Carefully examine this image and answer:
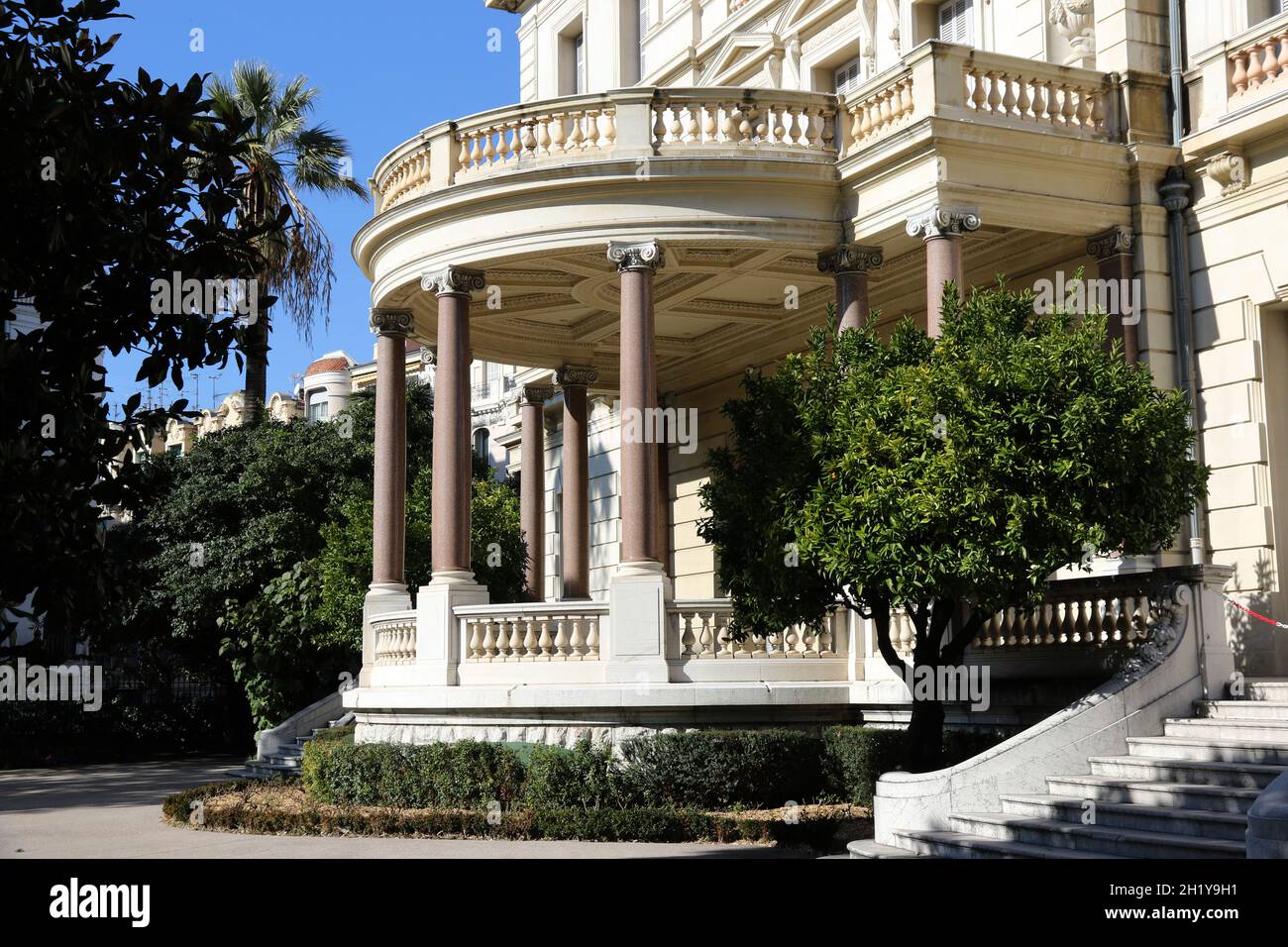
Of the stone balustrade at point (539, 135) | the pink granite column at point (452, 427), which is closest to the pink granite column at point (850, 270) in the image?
the stone balustrade at point (539, 135)

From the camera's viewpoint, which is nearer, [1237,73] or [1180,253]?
[1237,73]

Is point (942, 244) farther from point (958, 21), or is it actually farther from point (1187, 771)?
point (1187, 771)

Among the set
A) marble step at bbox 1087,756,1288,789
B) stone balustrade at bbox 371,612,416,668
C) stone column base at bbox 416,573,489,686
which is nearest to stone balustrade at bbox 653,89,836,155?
stone column base at bbox 416,573,489,686

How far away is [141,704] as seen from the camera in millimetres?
33406

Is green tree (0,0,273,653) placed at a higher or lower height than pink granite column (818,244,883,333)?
lower

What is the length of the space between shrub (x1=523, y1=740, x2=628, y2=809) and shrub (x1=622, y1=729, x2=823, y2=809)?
0.20m

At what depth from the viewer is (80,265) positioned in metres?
7.68

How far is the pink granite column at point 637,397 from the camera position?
1695cm

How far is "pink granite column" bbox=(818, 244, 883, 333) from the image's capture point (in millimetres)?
17969

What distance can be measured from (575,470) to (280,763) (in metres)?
6.95

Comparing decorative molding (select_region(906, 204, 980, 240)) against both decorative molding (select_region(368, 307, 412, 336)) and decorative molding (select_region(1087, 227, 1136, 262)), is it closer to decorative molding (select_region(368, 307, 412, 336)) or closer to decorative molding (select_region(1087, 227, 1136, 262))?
decorative molding (select_region(1087, 227, 1136, 262))

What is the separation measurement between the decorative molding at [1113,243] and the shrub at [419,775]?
9562 mm

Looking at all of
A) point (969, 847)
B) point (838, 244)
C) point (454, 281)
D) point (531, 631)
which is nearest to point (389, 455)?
point (454, 281)

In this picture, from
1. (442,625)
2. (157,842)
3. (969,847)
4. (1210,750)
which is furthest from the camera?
(442,625)
